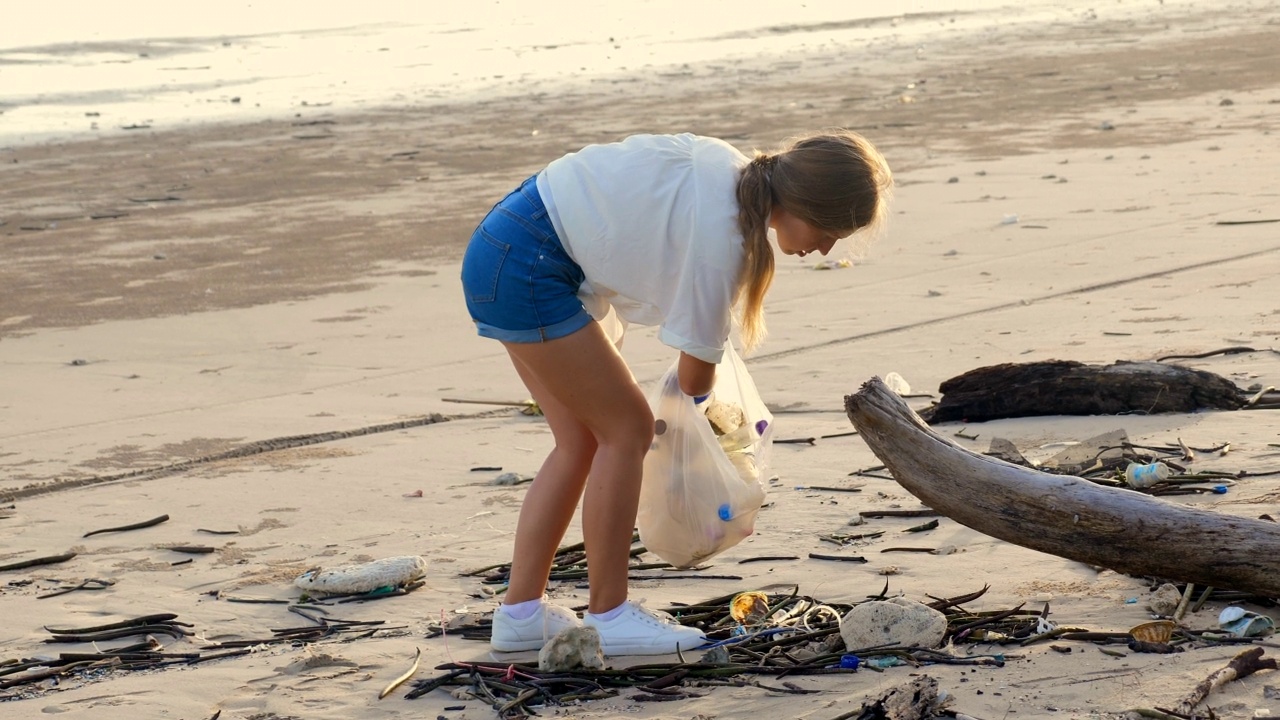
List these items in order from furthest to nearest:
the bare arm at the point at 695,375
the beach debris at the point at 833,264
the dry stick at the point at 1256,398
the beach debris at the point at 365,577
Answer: the beach debris at the point at 833,264
the dry stick at the point at 1256,398
the beach debris at the point at 365,577
the bare arm at the point at 695,375

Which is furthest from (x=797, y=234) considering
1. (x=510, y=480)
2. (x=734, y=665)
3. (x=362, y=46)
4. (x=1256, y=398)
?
(x=362, y=46)

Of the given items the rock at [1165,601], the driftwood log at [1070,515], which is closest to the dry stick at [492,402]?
the driftwood log at [1070,515]

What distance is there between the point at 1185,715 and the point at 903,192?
33.3 feet

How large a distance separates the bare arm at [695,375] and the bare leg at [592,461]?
15cm

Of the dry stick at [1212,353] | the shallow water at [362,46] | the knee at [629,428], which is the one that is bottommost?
the dry stick at [1212,353]

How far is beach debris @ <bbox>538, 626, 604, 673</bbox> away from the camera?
412 centimetres

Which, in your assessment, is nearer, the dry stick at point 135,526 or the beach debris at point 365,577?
the beach debris at point 365,577

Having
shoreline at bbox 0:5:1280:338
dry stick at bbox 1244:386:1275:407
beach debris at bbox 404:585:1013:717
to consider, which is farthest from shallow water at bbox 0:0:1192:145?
beach debris at bbox 404:585:1013:717

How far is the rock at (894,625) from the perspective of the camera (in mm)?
3986

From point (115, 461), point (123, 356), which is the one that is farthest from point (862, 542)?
point (123, 356)

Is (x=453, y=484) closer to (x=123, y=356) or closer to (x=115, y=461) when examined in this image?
(x=115, y=461)

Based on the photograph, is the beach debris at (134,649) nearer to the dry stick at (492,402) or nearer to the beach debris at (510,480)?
the beach debris at (510,480)

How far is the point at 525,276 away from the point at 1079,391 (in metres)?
3.04

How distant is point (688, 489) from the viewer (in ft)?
14.5
